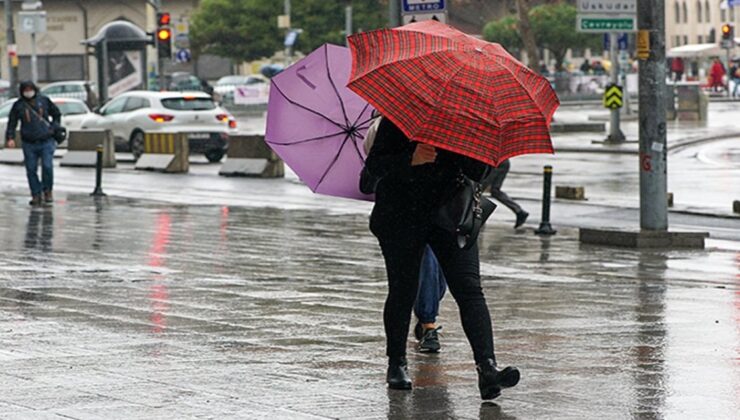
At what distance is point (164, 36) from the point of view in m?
42.5

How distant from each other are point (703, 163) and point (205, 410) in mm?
25309

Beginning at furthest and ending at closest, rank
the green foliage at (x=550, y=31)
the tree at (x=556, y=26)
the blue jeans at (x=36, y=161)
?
the green foliage at (x=550, y=31)
the tree at (x=556, y=26)
the blue jeans at (x=36, y=161)

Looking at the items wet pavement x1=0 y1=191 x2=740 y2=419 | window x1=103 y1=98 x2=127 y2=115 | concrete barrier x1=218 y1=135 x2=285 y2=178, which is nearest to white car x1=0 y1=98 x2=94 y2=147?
window x1=103 y1=98 x2=127 y2=115

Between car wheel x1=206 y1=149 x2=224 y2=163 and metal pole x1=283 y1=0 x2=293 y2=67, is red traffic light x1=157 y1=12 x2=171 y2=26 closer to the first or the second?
car wheel x1=206 y1=149 x2=224 y2=163

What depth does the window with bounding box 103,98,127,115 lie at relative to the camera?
3656 centimetres

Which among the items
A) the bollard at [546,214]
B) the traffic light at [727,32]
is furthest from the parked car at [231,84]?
the bollard at [546,214]

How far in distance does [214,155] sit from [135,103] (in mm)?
2289

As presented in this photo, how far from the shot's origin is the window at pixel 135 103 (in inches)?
1414

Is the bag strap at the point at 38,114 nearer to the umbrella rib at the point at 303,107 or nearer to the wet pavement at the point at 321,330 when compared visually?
the wet pavement at the point at 321,330

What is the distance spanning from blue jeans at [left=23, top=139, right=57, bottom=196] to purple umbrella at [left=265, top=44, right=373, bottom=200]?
14242 mm

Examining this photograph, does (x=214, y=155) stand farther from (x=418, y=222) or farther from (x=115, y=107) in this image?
(x=418, y=222)

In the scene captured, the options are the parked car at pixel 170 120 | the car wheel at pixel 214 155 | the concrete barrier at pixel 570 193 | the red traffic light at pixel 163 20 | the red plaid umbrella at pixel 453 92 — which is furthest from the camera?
the red traffic light at pixel 163 20

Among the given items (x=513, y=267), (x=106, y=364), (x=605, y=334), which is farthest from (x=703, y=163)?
(x=106, y=364)

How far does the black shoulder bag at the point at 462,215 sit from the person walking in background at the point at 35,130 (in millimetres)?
15632
